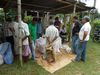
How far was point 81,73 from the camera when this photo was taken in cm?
595

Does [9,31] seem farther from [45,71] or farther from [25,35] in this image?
[45,71]

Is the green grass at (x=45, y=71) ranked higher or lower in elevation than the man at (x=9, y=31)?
lower

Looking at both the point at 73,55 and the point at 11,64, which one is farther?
the point at 73,55

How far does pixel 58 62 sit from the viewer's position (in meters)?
6.90

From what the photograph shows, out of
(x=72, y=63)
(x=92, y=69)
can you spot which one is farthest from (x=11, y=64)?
(x=92, y=69)

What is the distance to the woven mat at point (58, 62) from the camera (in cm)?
620

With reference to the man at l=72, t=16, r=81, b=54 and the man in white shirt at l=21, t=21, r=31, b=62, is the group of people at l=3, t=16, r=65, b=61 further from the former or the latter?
the man at l=72, t=16, r=81, b=54

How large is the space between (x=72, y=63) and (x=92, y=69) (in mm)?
864

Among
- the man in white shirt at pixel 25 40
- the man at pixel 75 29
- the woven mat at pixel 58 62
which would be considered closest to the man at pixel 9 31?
the man in white shirt at pixel 25 40

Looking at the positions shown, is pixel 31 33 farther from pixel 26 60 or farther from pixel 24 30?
pixel 26 60

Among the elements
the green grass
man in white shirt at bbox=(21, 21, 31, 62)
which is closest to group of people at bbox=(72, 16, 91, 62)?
the green grass

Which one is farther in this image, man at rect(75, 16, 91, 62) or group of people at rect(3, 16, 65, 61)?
man at rect(75, 16, 91, 62)

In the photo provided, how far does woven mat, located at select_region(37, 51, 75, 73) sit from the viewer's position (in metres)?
6.20

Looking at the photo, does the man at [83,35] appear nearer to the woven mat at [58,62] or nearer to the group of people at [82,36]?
the group of people at [82,36]
